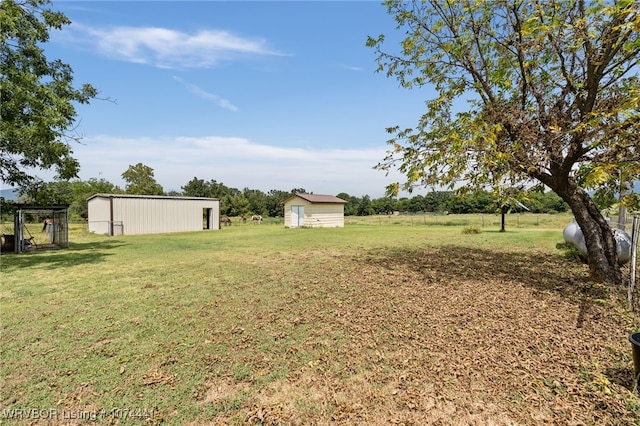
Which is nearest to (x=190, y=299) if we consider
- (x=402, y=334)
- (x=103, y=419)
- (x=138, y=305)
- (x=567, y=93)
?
(x=138, y=305)

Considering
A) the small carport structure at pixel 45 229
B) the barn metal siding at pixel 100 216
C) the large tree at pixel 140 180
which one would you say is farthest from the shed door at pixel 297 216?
the large tree at pixel 140 180

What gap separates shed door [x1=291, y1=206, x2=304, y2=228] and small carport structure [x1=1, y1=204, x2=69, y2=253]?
14.3 metres

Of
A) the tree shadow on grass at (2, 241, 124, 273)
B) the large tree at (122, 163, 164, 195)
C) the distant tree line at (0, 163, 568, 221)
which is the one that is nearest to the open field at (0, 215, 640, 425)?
the tree shadow on grass at (2, 241, 124, 273)

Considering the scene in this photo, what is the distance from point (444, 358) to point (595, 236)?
4932 millimetres

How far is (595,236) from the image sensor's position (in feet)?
19.3

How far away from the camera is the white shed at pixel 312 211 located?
23862 millimetres

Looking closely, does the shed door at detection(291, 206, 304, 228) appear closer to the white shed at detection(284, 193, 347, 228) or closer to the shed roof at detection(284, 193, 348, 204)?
the white shed at detection(284, 193, 347, 228)

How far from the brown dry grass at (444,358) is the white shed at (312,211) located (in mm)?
18282

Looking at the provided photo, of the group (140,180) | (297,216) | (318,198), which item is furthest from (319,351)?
(140,180)

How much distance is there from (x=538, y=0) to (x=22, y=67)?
13.2 meters

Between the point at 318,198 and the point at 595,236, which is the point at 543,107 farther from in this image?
the point at 318,198

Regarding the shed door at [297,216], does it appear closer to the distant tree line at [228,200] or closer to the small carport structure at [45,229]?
the distant tree line at [228,200]

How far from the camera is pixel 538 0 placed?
555 cm

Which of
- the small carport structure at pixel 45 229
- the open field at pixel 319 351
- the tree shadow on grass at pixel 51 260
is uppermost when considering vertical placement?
the small carport structure at pixel 45 229
